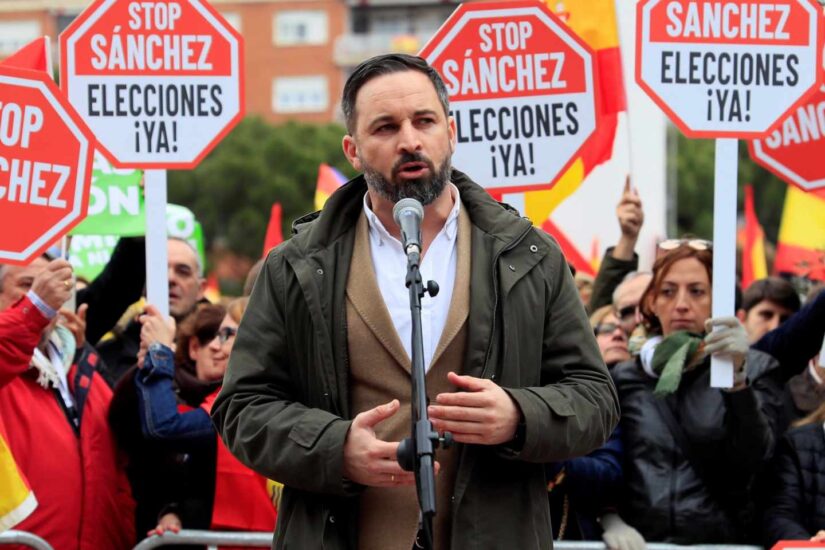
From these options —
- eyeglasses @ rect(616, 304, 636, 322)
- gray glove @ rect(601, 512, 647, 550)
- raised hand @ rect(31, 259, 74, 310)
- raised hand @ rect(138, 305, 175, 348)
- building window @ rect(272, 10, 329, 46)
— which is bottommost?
gray glove @ rect(601, 512, 647, 550)

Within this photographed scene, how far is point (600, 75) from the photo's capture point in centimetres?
699

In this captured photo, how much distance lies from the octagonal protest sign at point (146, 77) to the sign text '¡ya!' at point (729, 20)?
5.54 ft

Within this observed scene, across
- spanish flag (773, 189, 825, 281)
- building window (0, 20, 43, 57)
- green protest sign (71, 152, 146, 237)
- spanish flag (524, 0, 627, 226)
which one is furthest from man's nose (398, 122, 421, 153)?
building window (0, 20, 43, 57)

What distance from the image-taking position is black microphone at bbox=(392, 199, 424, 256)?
3293mm

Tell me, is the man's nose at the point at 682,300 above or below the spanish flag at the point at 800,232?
below

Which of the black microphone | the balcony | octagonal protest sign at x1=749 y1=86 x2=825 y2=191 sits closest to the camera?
the black microphone

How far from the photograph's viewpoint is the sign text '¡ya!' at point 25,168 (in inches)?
218

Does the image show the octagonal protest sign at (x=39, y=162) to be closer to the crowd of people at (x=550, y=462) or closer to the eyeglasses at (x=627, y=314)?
the crowd of people at (x=550, y=462)

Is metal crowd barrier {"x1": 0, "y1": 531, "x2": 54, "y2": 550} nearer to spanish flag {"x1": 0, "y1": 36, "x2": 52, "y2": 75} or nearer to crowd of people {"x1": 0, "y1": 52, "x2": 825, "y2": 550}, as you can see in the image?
crowd of people {"x1": 0, "y1": 52, "x2": 825, "y2": 550}

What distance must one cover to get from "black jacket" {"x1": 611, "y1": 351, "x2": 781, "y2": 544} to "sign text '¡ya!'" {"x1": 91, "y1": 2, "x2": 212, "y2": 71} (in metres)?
2.17

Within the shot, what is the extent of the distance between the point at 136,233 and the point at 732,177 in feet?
10.1

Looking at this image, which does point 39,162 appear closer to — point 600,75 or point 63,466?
point 63,466

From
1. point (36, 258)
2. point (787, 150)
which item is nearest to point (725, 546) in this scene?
point (787, 150)

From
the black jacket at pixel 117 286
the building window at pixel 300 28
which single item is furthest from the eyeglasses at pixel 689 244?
the building window at pixel 300 28
